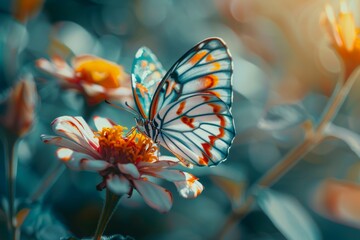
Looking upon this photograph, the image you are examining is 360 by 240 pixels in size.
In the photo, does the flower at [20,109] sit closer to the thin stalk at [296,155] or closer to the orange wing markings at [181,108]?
the orange wing markings at [181,108]

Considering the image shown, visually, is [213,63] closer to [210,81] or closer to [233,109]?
[210,81]

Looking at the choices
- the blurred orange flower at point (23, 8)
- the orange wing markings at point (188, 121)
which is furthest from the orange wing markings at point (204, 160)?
the blurred orange flower at point (23, 8)

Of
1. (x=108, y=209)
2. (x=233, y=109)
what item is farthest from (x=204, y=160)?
(x=233, y=109)

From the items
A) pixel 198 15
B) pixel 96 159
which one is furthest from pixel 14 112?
pixel 198 15

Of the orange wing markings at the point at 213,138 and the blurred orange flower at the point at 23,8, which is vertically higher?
the blurred orange flower at the point at 23,8

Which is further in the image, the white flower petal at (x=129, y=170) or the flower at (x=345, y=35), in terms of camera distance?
the flower at (x=345, y=35)

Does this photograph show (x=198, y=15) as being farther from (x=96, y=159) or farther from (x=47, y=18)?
(x=96, y=159)

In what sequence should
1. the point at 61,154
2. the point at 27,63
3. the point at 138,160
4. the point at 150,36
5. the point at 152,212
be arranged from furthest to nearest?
1. the point at 150,36
2. the point at 27,63
3. the point at 152,212
4. the point at 138,160
5. the point at 61,154
